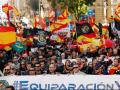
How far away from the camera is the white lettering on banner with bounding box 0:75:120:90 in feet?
42.8

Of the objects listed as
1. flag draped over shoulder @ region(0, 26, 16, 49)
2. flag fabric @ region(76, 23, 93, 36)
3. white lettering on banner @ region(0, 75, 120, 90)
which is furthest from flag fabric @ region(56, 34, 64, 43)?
white lettering on banner @ region(0, 75, 120, 90)

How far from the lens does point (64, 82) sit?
13.2m

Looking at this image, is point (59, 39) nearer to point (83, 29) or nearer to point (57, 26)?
point (57, 26)

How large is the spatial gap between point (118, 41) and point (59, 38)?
311cm

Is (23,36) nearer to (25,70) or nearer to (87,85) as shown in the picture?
(25,70)

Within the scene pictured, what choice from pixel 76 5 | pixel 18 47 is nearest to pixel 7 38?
pixel 18 47

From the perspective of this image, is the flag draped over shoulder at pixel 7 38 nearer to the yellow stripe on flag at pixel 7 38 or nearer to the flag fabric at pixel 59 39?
the yellow stripe on flag at pixel 7 38

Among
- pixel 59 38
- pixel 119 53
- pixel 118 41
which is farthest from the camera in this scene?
pixel 59 38

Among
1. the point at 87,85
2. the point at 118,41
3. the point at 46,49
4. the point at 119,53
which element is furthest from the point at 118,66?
the point at 118,41

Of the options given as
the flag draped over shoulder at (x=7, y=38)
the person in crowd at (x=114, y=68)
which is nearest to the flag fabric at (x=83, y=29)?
the flag draped over shoulder at (x=7, y=38)

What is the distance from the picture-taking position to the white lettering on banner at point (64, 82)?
42.8 ft

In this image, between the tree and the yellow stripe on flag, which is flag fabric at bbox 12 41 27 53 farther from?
the tree

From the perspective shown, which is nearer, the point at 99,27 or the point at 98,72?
the point at 98,72

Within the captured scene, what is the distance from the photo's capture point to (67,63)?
1530 cm
